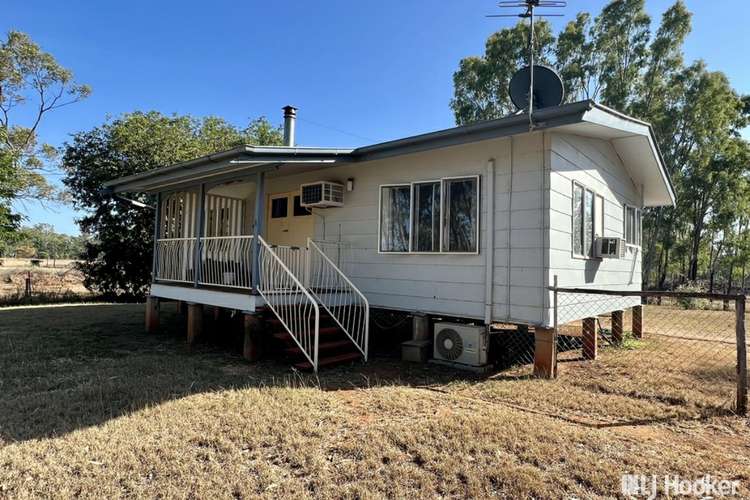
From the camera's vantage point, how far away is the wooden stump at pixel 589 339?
6.43 metres

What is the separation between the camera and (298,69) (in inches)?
718

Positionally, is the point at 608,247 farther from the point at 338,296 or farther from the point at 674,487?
the point at 674,487

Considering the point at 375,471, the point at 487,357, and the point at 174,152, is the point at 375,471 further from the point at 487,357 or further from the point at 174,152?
the point at 174,152

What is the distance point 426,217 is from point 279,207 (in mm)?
3578

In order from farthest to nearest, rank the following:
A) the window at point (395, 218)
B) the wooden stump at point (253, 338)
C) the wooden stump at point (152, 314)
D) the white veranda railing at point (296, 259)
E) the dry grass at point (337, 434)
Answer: the wooden stump at point (152, 314) → the white veranda railing at point (296, 259) → the window at point (395, 218) → the wooden stump at point (253, 338) → the dry grass at point (337, 434)

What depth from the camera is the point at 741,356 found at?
3.84m

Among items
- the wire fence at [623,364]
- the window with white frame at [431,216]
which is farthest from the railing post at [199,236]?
the wire fence at [623,364]

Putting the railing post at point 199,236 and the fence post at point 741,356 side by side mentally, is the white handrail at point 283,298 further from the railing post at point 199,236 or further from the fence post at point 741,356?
the fence post at point 741,356

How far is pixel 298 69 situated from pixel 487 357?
16.1 metres

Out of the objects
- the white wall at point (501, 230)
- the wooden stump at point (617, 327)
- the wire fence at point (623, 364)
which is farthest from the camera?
the wooden stump at point (617, 327)

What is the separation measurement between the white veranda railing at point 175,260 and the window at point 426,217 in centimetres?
406

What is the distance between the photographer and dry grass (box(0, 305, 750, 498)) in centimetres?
271

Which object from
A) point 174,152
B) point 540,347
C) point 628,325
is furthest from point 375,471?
point 174,152

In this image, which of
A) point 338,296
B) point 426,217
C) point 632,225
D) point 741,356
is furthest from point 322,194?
point 632,225
